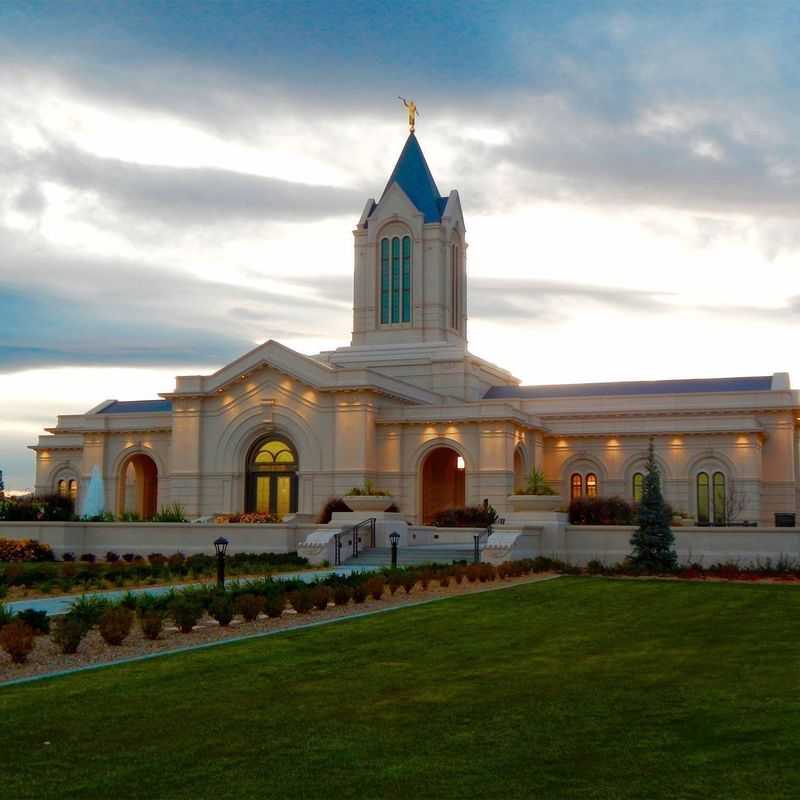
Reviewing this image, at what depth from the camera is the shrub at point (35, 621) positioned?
16059mm

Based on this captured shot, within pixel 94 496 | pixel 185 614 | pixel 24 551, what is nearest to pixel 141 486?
pixel 94 496

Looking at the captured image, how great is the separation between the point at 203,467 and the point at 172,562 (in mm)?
17165

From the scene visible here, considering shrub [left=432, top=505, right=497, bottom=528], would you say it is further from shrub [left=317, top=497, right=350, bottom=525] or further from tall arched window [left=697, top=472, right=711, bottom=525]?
tall arched window [left=697, top=472, right=711, bottom=525]

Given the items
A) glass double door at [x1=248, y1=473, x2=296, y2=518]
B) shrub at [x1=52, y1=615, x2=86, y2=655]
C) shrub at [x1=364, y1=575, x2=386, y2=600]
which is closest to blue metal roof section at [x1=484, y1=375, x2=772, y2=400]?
glass double door at [x1=248, y1=473, x2=296, y2=518]

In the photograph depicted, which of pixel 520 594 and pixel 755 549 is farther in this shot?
pixel 755 549

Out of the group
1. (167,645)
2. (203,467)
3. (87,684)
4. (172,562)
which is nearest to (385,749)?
(87,684)

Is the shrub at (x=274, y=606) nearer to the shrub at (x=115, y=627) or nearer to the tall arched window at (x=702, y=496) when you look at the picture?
the shrub at (x=115, y=627)

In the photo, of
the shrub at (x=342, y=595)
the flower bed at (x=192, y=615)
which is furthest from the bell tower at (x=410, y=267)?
the shrub at (x=342, y=595)

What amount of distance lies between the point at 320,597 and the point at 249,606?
2.09 m

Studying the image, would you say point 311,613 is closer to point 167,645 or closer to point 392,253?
point 167,645

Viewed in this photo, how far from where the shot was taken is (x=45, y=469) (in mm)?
60312

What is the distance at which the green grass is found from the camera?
8.35m

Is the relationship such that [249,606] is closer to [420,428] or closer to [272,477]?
[420,428]

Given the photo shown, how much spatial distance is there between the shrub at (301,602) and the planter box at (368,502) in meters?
17.1
